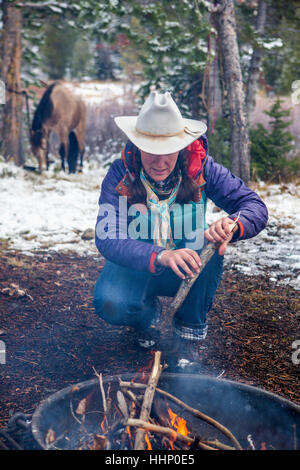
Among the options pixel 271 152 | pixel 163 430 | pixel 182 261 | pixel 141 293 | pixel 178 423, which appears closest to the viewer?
pixel 163 430

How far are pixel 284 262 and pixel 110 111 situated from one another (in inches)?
399

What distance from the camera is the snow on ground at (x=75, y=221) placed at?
16.8ft

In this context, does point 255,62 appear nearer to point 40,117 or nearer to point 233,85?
point 233,85

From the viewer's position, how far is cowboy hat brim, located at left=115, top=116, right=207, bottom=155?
240 centimetres

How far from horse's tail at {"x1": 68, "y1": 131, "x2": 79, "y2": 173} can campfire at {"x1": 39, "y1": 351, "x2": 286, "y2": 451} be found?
29.2 ft

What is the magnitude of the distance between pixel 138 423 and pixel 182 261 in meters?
0.84

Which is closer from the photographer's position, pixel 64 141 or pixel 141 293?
pixel 141 293

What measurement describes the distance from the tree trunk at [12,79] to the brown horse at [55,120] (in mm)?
563

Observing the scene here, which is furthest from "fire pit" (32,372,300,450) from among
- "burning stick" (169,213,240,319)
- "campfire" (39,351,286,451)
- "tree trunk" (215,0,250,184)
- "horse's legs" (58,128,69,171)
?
"horse's legs" (58,128,69,171)

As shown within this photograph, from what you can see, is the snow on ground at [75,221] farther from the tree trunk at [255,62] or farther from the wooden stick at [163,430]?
the wooden stick at [163,430]

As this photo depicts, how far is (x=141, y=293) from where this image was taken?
9.32 ft

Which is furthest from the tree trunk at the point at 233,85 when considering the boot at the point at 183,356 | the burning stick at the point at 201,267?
the burning stick at the point at 201,267

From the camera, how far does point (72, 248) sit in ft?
18.3

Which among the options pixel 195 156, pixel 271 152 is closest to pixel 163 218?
pixel 195 156
